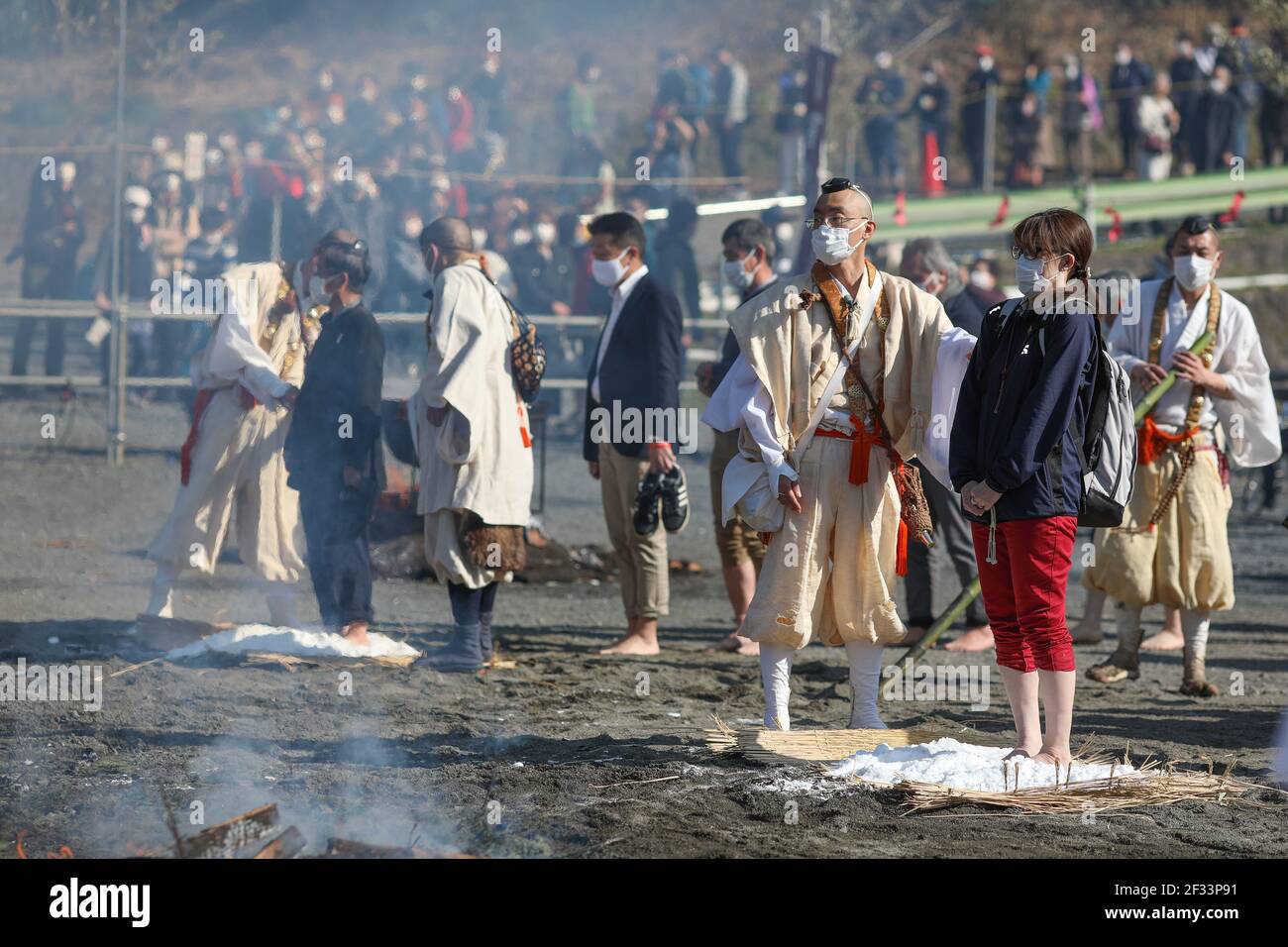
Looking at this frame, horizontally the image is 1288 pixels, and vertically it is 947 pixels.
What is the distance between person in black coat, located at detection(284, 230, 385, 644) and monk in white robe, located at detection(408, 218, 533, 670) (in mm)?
276

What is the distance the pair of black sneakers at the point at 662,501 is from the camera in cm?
786

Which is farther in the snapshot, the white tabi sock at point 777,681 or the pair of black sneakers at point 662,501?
the pair of black sneakers at point 662,501

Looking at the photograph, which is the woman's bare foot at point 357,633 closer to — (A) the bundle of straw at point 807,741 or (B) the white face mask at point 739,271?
(A) the bundle of straw at point 807,741

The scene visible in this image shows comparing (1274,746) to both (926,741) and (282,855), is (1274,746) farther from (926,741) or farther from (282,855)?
(282,855)

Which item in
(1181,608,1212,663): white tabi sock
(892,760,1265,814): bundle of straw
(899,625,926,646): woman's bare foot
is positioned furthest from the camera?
(899,625,926,646): woman's bare foot

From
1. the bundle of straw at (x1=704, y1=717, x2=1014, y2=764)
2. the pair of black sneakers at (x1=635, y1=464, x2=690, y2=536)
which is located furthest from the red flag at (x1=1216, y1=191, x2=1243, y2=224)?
the bundle of straw at (x1=704, y1=717, x2=1014, y2=764)

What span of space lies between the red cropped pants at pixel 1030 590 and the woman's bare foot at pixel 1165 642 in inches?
135

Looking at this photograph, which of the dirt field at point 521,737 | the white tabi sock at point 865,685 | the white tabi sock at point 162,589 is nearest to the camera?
the dirt field at point 521,737

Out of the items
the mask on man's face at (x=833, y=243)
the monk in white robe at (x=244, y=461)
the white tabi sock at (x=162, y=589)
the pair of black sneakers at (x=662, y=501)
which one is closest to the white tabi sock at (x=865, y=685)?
the mask on man's face at (x=833, y=243)

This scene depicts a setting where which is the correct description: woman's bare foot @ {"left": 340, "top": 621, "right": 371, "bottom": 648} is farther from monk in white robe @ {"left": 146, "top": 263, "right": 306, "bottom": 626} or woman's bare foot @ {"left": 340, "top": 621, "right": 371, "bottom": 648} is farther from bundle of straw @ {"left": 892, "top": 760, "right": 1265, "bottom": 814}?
bundle of straw @ {"left": 892, "top": 760, "right": 1265, "bottom": 814}

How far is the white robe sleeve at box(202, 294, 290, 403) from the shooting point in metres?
7.59

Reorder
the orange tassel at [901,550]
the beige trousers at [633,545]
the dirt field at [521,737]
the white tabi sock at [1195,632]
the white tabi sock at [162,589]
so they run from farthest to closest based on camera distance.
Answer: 1. the beige trousers at [633,545]
2. the white tabi sock at [162,589]
3. the white tabi sock at [1195,632]
4. the orange tassel at [901,550]
5. the dirt field at [521,737]

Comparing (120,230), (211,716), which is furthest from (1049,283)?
(120,230)
